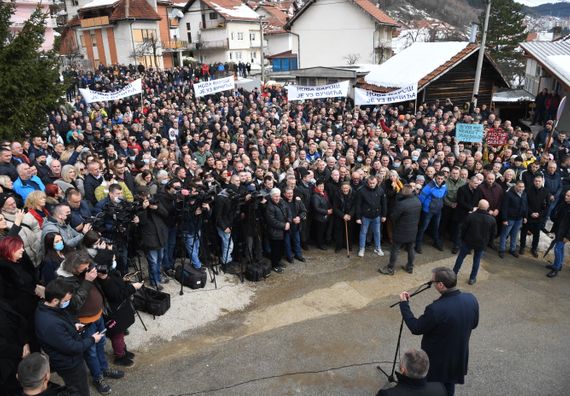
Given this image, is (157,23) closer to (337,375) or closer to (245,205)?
(245,205)

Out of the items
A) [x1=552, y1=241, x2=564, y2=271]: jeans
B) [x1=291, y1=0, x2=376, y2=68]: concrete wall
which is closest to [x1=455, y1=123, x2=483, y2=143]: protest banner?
[x1=552, y1=241, x2=564, y2=271]: jeans

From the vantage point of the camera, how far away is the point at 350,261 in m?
8.49

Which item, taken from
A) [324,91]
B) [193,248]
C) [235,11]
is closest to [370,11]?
[235,11]

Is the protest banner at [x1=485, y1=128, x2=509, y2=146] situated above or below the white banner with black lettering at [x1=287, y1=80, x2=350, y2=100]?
below

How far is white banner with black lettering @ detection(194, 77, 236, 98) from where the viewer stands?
17.3 meters

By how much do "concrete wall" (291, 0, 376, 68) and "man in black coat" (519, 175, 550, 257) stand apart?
3484 centimetres

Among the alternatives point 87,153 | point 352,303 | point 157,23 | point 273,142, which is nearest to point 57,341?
point 352,303

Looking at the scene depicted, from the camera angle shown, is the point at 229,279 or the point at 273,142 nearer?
the point at 229,279

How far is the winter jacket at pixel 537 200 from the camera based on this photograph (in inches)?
342

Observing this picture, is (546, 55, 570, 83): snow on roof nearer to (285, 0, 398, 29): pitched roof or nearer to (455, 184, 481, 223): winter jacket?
(455, 184, 481, 223): winter jacket

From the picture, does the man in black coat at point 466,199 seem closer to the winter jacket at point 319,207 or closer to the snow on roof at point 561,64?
the winter jacket at point 319,207

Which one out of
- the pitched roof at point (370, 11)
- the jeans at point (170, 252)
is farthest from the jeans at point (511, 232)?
the pitched roof at point (370, 11)

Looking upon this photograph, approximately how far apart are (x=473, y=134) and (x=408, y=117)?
443 centimetres

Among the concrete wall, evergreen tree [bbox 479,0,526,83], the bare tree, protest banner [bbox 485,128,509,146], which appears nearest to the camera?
protest banner [bbox 485,128,509,146]
